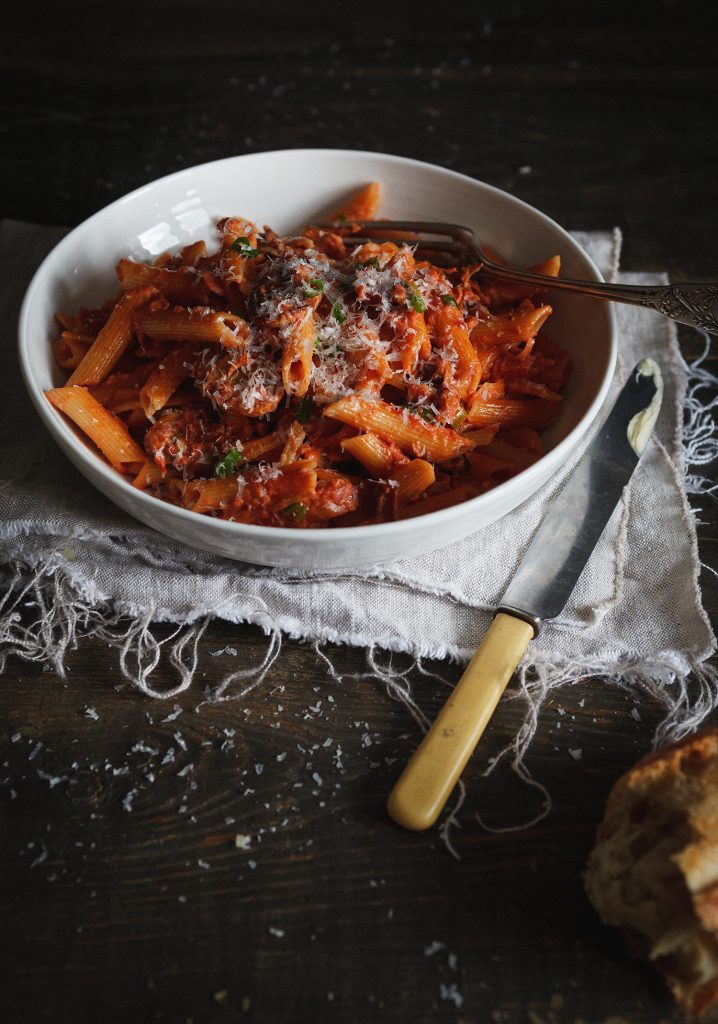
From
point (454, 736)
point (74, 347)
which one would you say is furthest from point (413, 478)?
point (74, 347)

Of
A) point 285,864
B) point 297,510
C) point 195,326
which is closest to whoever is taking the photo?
point 285,864

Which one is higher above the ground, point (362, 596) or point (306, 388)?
point (306, 388)

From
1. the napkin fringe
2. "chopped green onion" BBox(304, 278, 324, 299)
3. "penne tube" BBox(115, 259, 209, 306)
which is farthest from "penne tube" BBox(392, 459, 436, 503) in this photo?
"penne tube" BBox(115, 259, 209, 306)

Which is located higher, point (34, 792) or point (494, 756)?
point (494, 756)

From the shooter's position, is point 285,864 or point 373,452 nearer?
point 285,864

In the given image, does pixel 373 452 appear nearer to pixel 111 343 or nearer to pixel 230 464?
pixel 230 464

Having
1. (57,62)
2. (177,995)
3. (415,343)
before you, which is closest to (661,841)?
(177,995)

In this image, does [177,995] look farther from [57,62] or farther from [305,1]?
[305,1]

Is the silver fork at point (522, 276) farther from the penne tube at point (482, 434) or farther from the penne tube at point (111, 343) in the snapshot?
the penne tube at point (111, 343)
